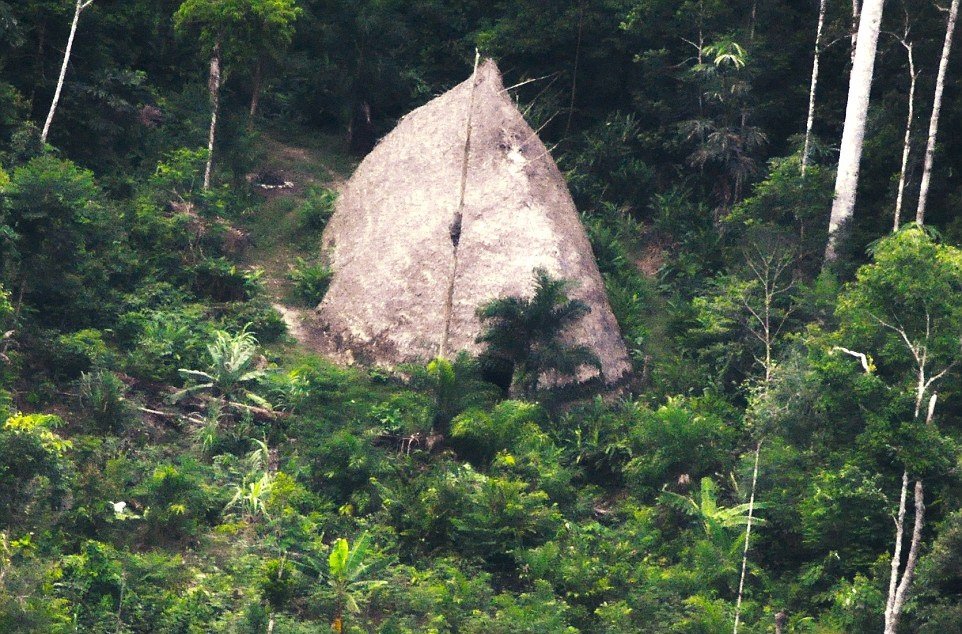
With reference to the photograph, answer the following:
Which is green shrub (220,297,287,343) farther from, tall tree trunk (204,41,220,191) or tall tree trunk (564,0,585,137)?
tall tree trunk (564,0,585,137)

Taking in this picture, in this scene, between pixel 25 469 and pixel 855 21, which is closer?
pixel 25 469

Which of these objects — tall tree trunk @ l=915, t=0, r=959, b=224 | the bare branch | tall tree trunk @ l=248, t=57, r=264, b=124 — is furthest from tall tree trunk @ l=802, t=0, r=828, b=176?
tall tree trunk @ l=248, t=57, r=264, b=124

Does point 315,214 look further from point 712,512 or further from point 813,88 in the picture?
point 712,512

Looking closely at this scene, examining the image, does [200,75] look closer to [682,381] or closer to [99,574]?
[682,381]

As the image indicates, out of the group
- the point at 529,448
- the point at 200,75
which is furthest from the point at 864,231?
the point at 200,75

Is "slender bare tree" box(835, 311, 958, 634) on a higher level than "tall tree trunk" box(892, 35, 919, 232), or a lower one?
lower

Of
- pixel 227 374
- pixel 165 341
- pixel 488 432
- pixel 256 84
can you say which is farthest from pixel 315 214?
pixel 488 432
